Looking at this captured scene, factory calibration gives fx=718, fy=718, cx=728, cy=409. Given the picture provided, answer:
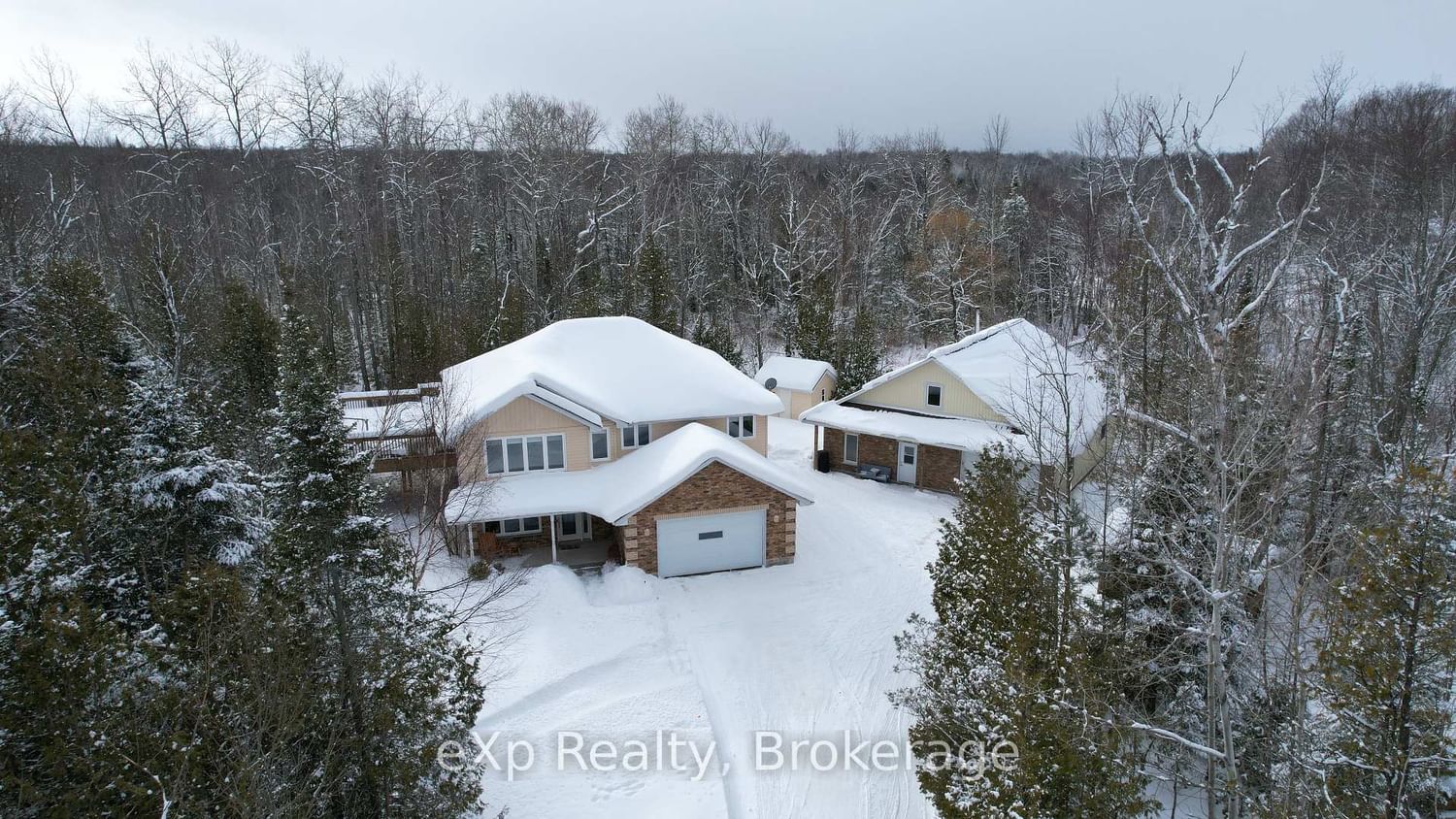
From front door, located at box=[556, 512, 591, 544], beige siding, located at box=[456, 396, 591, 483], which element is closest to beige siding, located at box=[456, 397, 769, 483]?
beige siding, located at box=[456, 396, 591, 483]

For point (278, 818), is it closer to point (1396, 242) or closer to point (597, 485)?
point (597, 485)

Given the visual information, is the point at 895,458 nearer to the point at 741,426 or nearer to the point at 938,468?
the point at 938,468

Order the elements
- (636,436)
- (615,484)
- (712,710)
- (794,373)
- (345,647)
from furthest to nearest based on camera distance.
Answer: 1. (794,373)
2. (636,436)
3. (615,484)
4. (712,710)
5. (345,647)

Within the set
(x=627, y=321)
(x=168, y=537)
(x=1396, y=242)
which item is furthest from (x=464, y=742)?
(x=1396, y=242)

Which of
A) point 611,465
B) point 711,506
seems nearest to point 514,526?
point 611,465

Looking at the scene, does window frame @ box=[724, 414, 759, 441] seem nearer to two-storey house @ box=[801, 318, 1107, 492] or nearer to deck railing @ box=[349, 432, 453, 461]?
two-storey house @ box=[801, 318, 1107, 492]
